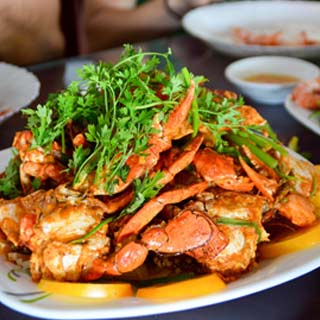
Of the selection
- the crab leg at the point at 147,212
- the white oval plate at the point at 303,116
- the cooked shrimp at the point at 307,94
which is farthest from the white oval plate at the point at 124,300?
the cooked shrimp at the point at 307,94

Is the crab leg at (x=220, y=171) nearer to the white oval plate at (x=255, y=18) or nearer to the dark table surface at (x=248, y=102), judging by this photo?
the dark table surface at (x=248, y=102)

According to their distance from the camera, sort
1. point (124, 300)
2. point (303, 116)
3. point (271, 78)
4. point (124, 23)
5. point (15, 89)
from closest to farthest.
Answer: point (124, 300) → point (303, 116) → point (15, 89) → point (271, 78) → point (124, 23)

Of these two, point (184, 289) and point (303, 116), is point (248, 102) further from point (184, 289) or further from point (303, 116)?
point (184, 289)

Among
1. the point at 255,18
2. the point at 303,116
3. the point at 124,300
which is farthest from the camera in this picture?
the point at 255,18

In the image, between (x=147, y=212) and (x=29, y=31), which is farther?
(x=29, y=31)

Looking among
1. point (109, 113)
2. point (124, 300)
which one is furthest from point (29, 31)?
point (124, 300)

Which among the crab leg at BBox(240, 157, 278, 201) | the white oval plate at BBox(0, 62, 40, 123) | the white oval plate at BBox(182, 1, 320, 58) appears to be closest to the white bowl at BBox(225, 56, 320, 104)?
the white oval plate at BBox(182, 1, 320, 58)
